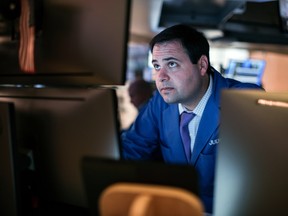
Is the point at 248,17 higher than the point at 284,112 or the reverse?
higher

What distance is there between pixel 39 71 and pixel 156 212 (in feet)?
2.08

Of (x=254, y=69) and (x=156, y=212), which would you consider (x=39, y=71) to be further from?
(x=254, y=69)

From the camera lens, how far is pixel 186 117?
1.04 m

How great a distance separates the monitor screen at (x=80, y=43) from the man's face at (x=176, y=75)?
256 mm

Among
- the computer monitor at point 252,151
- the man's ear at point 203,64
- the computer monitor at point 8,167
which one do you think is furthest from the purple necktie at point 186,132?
the computer monitor at point 8,167

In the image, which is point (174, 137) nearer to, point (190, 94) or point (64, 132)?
point (190, 94)

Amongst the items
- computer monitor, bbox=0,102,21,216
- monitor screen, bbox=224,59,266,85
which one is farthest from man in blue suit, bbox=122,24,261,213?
monitor screen, bbox=224,59,266,85

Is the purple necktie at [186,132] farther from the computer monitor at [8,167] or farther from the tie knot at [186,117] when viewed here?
the computer monitor at [8,167]

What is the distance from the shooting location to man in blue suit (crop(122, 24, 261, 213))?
984mm

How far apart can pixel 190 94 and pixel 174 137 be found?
16 centimetres

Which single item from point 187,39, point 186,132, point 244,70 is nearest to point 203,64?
point 187,39

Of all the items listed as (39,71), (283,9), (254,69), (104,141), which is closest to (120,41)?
(104,141)

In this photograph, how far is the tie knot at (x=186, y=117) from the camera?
1.04 m

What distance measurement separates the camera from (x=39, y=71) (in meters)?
0.96
